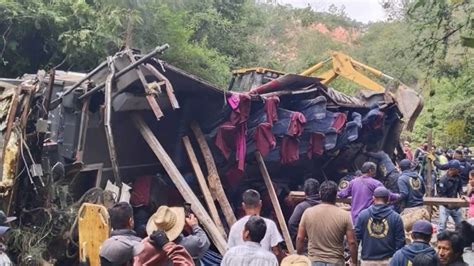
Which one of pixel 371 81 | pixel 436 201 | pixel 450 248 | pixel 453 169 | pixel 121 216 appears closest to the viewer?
pixel 450 248

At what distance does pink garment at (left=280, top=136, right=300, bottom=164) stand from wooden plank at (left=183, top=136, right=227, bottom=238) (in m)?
1.88

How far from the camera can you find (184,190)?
8484 millimetres

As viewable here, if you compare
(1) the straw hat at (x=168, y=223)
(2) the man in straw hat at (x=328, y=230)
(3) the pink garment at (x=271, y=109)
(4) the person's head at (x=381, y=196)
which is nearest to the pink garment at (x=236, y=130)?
(3) the pink garment at (x=271, y=109)

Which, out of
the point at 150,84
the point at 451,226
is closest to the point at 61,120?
the point at 150,84

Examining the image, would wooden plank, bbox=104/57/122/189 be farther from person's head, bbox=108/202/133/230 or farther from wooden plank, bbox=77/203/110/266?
person's head, bbox=108/202/133/230

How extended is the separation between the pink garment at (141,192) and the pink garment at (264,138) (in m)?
1.85

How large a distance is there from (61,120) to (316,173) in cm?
581

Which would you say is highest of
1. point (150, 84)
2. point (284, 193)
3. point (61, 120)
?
point (150, 84)

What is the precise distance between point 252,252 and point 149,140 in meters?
4.37

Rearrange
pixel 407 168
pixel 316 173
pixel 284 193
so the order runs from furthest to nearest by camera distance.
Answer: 1. pixel 316 173
2. pixel 284 193
3. pixel 407 168

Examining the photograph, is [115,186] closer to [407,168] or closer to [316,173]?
[407,168]

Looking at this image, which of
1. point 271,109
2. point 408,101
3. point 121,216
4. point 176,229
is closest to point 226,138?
point 271,109

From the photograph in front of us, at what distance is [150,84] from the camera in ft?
27.5

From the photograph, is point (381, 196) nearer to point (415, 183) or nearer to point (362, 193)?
point (362, 193)
